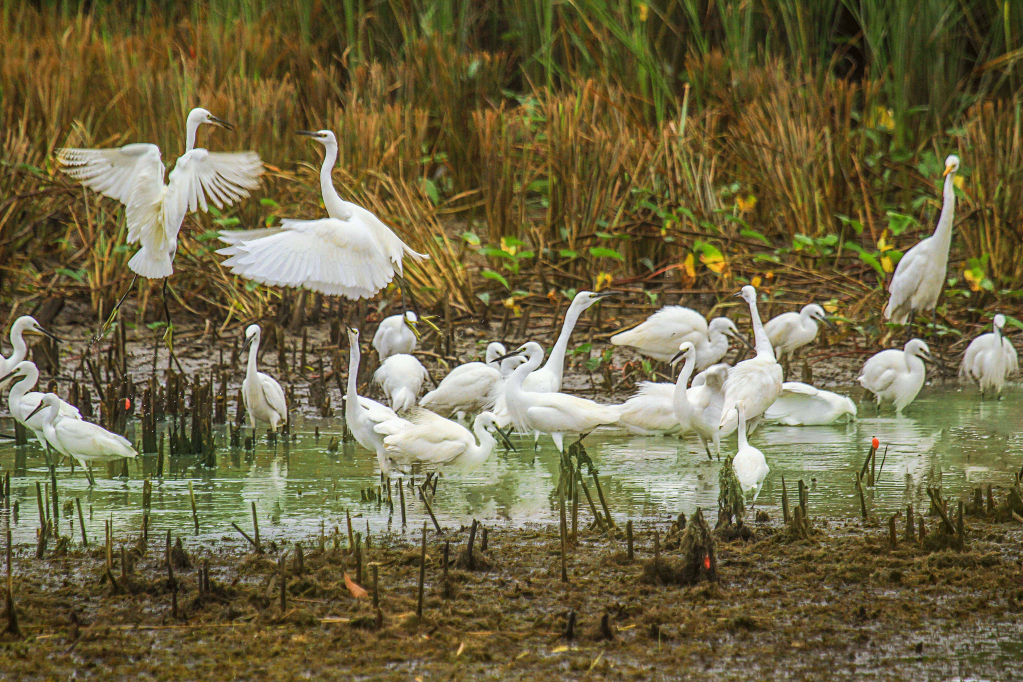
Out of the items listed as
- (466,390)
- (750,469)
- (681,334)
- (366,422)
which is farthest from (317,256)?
(750,469)

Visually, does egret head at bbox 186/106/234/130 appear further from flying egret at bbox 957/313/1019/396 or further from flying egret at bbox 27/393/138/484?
flying egret at bbox 957/313/1019/396

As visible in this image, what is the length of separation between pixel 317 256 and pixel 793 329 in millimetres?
3568

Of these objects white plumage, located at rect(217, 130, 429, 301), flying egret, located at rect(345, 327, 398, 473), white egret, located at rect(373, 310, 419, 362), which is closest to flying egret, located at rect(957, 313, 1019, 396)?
white egret, located at rect(373, 310, 419, 362)

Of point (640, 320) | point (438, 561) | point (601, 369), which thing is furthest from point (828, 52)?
point (438, 561)

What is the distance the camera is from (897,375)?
773cm

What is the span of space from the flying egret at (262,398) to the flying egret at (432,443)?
123cm

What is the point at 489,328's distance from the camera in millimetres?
9852

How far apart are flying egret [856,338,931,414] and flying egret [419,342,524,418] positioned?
2550 millimetres

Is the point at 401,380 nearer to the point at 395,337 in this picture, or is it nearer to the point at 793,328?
the point at 395,337

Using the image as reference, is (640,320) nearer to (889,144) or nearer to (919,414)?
(919,414)

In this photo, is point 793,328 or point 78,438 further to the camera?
point 793,328

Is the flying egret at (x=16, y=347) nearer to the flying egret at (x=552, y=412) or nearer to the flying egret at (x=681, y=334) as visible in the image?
the flying egret at (x=552, y=412)

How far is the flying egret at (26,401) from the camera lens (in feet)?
20.7

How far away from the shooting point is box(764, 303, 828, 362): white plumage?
8.49 metres
